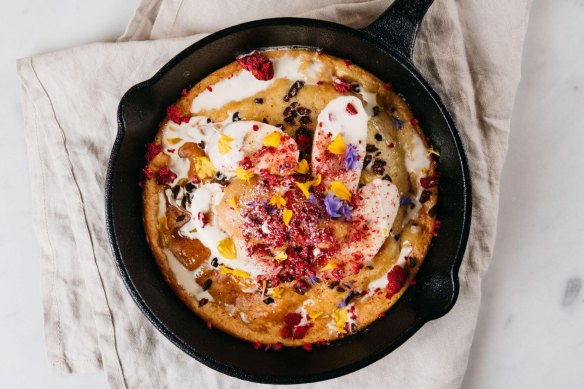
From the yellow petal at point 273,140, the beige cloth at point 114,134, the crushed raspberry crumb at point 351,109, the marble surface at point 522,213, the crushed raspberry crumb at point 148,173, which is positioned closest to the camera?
the yellow petal at point 273,140

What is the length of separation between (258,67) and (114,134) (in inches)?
36.7

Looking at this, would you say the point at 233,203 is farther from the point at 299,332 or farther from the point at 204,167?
the point at 299,332

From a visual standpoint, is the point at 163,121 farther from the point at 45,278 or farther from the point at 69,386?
the point at 69,386

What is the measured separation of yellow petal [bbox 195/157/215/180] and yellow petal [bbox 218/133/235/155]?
0.12 metres

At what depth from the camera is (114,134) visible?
3369mm

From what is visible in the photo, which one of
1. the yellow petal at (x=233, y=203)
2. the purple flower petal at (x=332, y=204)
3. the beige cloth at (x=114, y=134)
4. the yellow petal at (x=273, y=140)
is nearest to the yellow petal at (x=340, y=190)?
the purple flower petal at (x=332, y=204)

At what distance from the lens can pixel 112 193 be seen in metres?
3.00

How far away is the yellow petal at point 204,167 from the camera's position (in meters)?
3.11

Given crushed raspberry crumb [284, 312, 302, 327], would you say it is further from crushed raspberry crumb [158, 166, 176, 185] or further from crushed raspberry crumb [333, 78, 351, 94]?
crushed raspberry crumb [333, 78, 351, 94]

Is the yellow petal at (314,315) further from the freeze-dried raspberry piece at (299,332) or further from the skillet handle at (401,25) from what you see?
the skillet handle at (401,25)

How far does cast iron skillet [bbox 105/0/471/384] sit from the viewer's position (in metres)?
2.94

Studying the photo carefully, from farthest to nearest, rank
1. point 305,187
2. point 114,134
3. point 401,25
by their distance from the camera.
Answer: point 114,134, point 305,187, point 401,25

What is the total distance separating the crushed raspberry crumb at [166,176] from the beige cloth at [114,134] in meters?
0.43

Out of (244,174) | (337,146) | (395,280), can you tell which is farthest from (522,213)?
(244,174)
